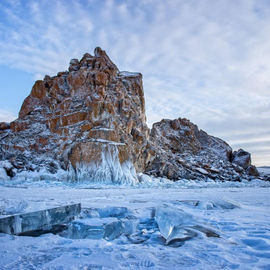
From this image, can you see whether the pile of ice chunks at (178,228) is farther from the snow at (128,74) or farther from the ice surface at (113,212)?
the snow at (128,74)

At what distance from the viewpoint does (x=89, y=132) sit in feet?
67.3

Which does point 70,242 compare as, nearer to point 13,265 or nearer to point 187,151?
point 13,265

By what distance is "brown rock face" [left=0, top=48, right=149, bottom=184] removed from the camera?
63.3ft

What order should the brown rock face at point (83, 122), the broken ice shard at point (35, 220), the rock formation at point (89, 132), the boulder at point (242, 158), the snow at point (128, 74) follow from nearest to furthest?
the broken ice shard at point (35, 220), the rock formation at point (89, 132), the brown rock face at point (83, 122), the snow at point (128, 74), the boulder at point (242, 158)

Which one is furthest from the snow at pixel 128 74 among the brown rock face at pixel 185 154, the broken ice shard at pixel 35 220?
the broken ice shard at pixel 35 220

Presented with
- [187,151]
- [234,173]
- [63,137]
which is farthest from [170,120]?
[63,137]

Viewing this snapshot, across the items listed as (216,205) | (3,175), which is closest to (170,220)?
(216,205)

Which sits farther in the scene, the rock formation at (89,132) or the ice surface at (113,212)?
the rock formation at (89,132)

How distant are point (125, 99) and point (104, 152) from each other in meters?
10.3

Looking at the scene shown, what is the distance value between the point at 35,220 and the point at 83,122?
1986cm

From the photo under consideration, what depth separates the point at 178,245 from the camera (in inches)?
79.9

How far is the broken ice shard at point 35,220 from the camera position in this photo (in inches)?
100

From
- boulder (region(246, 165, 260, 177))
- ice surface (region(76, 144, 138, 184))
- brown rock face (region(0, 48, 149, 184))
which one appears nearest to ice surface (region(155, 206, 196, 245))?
ice surface (region(76, 144, 138, 184))

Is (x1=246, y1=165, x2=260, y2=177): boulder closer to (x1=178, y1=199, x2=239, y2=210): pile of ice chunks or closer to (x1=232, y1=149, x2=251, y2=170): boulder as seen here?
(x1=232, y1=149, x2=251, y2=170): boulder
